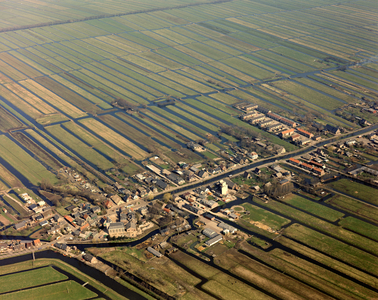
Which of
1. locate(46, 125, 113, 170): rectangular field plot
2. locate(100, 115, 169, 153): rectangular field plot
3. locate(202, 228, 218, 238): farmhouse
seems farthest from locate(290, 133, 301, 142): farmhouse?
locate(46, 125, 113, 170): rectangular field plot

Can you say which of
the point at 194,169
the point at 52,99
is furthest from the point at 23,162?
the point at 194,169

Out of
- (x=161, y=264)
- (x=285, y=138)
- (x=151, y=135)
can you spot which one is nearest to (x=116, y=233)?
(x=161, y=264)

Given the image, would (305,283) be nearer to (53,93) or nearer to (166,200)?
(166,200)

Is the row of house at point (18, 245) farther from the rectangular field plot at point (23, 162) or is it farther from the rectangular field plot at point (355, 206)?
the rectangular field plot at point (355, 206)

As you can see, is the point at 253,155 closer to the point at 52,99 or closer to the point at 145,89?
the point at 145,89

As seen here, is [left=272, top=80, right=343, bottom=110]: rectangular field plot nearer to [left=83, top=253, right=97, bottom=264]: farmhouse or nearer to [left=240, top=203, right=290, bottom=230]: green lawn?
[left=240, top=203, right=290, bottom=230]: green lawn
